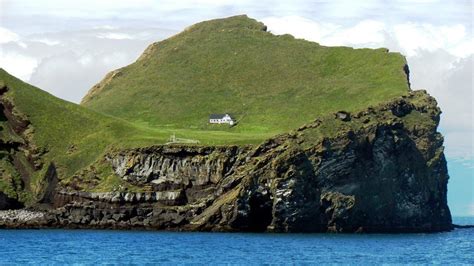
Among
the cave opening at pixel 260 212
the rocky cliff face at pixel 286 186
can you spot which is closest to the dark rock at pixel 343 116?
the rocky cliff face at pixel 286 186

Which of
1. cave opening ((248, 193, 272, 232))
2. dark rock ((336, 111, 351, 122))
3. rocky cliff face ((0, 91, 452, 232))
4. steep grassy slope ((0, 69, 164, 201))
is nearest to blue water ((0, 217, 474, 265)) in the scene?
rocky cliff face ((0, 91, 452, 232))

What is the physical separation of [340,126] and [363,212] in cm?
1373

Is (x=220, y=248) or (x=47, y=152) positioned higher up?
(x=47, y=152)

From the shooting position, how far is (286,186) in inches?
6339

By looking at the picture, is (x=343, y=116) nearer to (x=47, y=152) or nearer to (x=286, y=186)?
(x=286, y=186)

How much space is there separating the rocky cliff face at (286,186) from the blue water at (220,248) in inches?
244

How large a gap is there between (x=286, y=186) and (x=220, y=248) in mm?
32205

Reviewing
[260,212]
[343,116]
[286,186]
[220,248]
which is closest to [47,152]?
[260,212]

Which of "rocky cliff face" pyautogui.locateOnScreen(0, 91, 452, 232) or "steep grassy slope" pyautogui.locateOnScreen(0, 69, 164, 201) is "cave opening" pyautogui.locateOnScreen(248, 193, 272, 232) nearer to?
"rocky cliff face" pyautogui.locateOnScreen(0, 91, 452, 232)

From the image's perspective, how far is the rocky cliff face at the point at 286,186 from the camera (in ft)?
532

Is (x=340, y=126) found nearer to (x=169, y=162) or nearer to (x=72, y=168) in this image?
(x=169, y=162)

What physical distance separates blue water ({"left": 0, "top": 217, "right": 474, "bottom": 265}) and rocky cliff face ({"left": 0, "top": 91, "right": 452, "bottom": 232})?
6.20m

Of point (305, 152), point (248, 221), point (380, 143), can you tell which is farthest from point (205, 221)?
point (380, 143)

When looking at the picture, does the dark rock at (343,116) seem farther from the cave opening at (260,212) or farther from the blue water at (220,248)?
the cave opening at (260,212)
